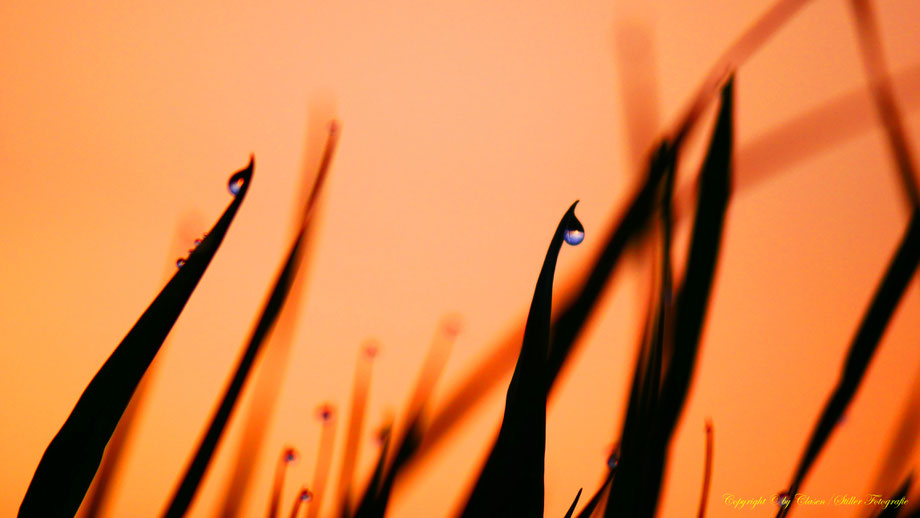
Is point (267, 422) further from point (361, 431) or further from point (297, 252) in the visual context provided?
point (297, 252)

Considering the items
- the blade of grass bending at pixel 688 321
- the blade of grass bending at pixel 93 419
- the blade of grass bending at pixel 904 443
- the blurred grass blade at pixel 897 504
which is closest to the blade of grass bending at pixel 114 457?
the blade of grass bending at pixel 93 419

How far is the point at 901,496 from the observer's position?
0.32 metres

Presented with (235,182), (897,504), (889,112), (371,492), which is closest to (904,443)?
(897,504)

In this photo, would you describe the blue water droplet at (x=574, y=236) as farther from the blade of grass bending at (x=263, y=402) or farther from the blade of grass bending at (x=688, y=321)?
the blade of grass bending at (x=263, y=402)

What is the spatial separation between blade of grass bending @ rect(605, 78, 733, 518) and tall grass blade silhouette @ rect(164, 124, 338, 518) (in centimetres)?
16

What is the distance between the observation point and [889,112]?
0.28 metres

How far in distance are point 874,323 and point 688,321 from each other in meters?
0.08

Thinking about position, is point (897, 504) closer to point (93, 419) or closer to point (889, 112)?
point (889, 112)

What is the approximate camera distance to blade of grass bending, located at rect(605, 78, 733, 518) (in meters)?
0.23

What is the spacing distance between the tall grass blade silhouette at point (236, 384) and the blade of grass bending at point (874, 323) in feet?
0.83

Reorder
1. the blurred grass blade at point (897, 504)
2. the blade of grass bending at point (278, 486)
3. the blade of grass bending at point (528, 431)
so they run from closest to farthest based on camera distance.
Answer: the blade of grass bending at point (528, 431)
the blurred grass blade at point (897, 504)
the blade of grass bending at point (278, 486)

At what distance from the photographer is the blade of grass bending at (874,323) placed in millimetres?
233

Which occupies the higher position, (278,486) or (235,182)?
(235,182)

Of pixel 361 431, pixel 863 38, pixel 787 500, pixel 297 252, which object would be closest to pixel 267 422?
pixel 361 431
